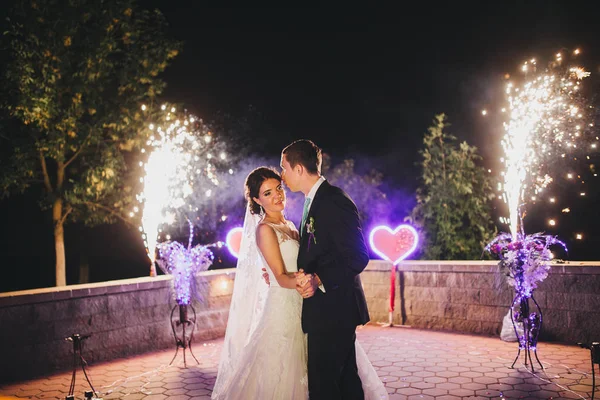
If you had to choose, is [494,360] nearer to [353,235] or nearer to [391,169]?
[353,235]

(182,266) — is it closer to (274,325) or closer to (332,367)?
(274,325)

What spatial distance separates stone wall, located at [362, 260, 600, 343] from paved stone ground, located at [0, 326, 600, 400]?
36cm

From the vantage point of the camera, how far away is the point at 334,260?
3104 mm

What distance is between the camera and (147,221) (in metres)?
10.0

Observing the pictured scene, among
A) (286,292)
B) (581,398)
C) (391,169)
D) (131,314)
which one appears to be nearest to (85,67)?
(131,314)

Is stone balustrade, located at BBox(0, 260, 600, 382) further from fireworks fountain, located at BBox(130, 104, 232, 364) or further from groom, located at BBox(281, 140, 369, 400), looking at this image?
groom, located at BBox(281, 140, 369, 400)

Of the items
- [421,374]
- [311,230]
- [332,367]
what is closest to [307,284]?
[311,230]

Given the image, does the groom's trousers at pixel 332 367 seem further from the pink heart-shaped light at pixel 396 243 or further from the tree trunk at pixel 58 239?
the tree trunk at pixel 58 239

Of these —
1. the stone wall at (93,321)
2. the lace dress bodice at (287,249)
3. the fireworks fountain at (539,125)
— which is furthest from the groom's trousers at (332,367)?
the fireworks fountain at (539,125)

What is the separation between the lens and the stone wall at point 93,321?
5.86 m

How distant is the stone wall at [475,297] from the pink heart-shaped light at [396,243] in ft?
0.69

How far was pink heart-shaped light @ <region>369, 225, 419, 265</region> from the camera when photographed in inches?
332

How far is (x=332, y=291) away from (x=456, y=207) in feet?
32.2

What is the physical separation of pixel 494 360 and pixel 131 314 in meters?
5.03
